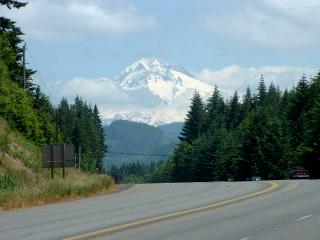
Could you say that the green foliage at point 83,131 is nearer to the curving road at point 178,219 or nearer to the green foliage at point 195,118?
the green foliage at point 195,118

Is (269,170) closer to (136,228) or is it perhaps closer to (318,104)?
(318,104)

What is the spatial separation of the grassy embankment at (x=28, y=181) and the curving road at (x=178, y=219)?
1.51 m

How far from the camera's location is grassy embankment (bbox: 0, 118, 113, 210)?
1065 inches

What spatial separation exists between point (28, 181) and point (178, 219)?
A: 17485 millimetres

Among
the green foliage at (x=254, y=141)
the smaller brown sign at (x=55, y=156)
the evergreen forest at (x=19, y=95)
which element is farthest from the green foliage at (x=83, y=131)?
the smaller brown sign at (x=55, y=156)

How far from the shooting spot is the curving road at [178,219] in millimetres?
15156

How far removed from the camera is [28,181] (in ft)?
113

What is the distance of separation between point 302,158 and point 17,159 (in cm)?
4924

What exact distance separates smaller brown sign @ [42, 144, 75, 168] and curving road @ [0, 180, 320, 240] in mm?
9113

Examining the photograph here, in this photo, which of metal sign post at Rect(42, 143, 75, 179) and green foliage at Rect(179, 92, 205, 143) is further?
green foliage at Rect(179, 92, 205, 143)

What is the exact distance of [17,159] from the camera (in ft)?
129

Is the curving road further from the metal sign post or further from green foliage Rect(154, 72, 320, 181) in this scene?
green foliage Rect(154, 72, 320, 181)

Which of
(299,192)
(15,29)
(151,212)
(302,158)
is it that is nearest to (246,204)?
(151,212)

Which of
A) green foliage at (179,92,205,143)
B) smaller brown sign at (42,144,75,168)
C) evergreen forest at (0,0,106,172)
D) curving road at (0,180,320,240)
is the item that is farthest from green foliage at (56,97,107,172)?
curving road at (0,180,320,240)
